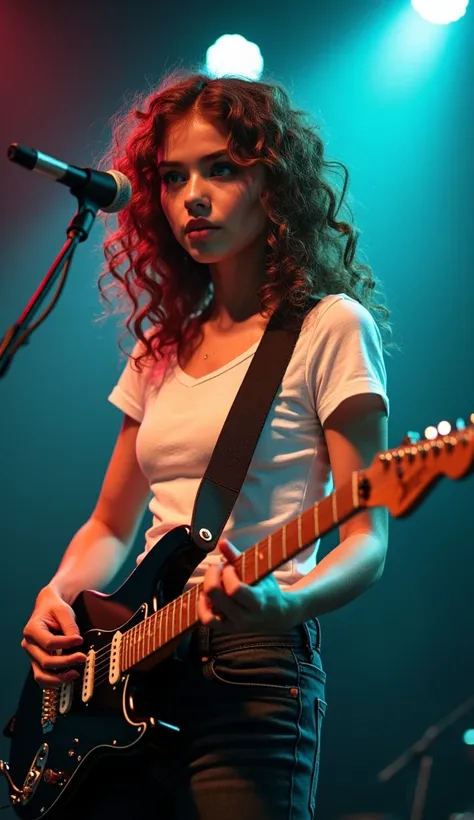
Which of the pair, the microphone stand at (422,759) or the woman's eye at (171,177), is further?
the microphone stand at (422,759)

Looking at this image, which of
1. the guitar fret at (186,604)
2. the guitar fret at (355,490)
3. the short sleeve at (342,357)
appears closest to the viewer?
the guitar fret at (355,490)

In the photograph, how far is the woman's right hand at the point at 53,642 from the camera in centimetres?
182

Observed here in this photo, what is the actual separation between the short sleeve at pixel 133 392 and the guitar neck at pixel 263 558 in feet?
2.36

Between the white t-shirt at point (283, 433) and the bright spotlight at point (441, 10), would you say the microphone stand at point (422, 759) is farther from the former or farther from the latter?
the bright spotlight at point (441, 10)

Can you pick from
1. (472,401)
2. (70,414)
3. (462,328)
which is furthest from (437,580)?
(70,414)

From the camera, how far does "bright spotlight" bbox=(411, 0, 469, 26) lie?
3312mm

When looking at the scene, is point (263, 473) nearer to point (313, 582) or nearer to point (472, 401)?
point (313, 582)

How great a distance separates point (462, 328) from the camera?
10.9ft

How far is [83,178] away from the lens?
1609 millimetres

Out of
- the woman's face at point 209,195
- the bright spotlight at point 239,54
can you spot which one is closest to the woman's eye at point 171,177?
the woman's face at point 209,195

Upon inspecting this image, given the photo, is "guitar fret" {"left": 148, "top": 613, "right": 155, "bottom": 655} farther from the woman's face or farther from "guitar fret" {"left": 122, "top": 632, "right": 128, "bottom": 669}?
the woman's face

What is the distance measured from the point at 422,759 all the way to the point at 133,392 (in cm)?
176

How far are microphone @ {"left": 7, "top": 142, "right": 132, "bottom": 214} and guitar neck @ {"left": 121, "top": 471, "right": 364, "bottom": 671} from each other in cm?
70

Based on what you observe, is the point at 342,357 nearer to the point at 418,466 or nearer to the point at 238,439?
the point at 238,439
